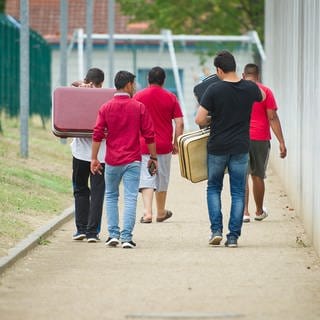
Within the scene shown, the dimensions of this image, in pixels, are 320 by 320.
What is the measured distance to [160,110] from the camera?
16875mm

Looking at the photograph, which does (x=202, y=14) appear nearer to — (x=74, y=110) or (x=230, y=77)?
(x=74, y=110)

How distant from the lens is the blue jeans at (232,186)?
1432 centimetres

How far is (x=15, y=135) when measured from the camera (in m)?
30.1

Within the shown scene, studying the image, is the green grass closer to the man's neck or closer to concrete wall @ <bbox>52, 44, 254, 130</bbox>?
the man's neck

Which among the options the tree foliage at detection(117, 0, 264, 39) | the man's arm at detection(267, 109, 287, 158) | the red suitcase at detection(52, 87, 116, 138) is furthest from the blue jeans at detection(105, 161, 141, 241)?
the tree foliage at detection(117, 0, 264, 39)

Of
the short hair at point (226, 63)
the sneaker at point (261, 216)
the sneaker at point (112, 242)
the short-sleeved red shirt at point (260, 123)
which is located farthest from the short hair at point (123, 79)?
the sneaker at point (261, 216)

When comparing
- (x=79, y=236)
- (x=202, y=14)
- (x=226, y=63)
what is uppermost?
(x=202, y=14)

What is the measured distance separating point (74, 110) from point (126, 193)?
101 centimetres

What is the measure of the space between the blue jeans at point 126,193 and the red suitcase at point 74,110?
59cm

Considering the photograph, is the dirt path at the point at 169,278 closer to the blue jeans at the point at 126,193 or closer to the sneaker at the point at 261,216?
the blue jeans at the point at 126,193

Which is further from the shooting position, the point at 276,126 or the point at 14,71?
the point at 14,71

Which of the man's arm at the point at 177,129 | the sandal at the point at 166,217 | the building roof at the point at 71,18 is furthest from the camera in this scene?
the building roof at the point at 71,18

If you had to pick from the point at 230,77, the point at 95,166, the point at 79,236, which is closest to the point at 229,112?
the point at 230,77

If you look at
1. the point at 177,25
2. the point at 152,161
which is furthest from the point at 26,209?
the point at 177,25
